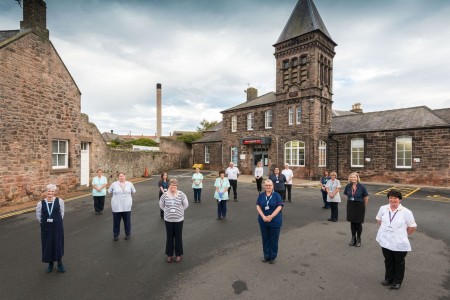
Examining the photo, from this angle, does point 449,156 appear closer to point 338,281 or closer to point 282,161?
point 282,161

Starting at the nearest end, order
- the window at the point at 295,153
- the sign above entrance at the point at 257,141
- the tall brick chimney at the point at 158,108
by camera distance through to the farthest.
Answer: the window at the point at 295,153
the sign above entrance at the point at 257,141
the tall brick chimney at the point at 158,108

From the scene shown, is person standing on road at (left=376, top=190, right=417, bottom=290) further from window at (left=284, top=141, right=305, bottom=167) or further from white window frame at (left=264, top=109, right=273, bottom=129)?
white window frame at (left=264, top=109, right=273, bottom=129)

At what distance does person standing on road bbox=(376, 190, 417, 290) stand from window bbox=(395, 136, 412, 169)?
18872 mm

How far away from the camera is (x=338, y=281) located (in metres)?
4.50

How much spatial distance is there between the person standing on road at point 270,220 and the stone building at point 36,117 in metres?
10.7

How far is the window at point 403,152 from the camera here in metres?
19.6

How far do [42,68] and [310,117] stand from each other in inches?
723

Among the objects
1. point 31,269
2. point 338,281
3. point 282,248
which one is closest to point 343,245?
point 282,248

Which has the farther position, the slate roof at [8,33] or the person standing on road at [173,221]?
the slate roof at [8,33]

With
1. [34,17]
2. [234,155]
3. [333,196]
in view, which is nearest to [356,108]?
[234,155]

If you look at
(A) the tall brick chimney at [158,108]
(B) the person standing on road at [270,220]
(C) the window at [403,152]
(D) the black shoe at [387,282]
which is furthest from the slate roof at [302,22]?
(A) the tall brick chimney at [158,108]

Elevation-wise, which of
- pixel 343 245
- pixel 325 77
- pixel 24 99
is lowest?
pixel 343 245

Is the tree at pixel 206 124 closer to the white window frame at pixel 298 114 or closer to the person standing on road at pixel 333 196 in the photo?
the white window frame at pixel 298 114

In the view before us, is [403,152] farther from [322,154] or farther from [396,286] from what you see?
[396,286]
